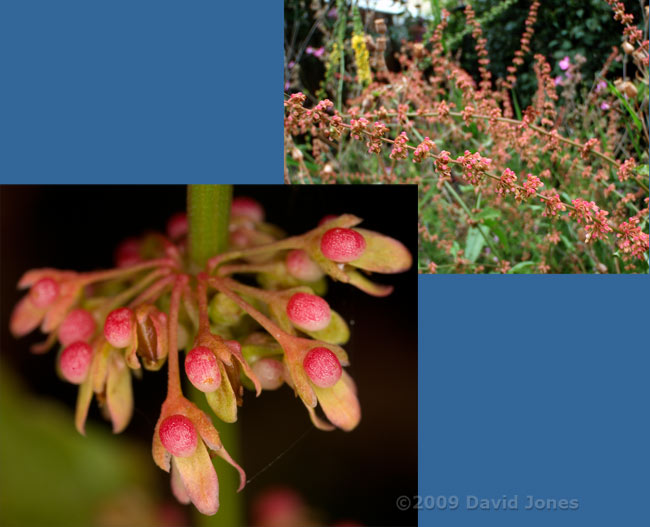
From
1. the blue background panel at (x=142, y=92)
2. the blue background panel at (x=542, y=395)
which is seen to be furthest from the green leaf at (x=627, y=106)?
the blue background panel at (x=142, y=92)

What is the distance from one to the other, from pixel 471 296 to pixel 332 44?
540 millimetres

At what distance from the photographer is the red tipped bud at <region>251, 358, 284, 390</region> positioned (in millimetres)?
827

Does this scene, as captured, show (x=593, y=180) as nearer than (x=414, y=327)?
No

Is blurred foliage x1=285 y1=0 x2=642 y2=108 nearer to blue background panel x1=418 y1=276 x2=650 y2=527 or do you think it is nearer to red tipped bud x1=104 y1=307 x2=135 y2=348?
blue background panel x1=418 y1=276 x2=650 y2=527

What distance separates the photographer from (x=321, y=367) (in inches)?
31.4

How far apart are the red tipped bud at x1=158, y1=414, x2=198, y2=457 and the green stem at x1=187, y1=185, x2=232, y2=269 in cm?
19

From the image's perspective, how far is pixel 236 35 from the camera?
1283mm

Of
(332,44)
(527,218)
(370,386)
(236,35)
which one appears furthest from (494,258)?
(236,35)

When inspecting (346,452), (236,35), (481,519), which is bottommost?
(481,519)

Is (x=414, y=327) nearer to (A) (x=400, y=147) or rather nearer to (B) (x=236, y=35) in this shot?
(A) (x=400, y=147)

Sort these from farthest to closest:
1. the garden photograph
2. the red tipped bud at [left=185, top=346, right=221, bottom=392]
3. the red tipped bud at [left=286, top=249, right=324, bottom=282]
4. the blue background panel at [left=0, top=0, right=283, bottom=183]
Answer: the garden photograph < the blue background panel at [left=0, top=0, right=283, bottom=183] < the red tipped bud at [left=286, top=249, right=324, bottom=282] < the red tipped bud at [left=185, top=346, right=221, bottom=392]

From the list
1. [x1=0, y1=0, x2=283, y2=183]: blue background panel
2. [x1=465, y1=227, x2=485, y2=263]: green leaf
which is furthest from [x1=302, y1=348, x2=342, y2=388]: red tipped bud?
[x1=465, y1=227, x2=485, y2=263]: green leaf

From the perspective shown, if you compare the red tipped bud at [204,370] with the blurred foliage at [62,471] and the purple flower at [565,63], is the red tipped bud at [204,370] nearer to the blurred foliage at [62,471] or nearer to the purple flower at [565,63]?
the blurred foliage at [62,471]

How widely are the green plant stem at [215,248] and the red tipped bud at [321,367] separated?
118 mm
